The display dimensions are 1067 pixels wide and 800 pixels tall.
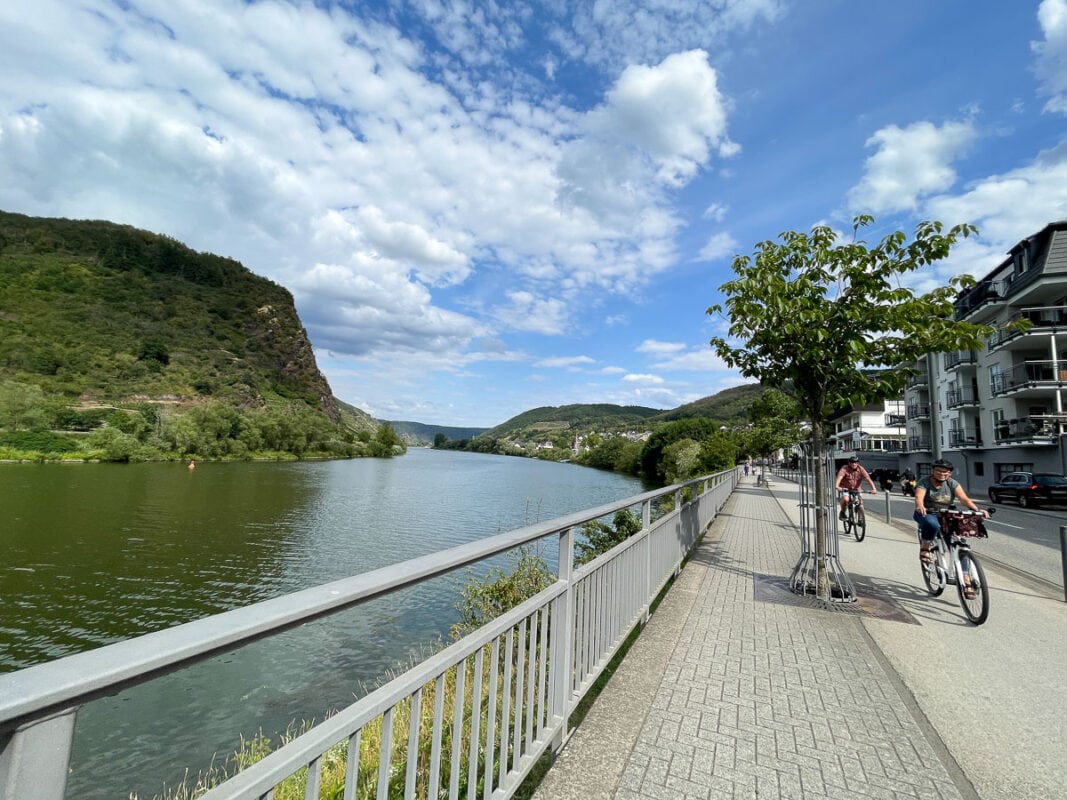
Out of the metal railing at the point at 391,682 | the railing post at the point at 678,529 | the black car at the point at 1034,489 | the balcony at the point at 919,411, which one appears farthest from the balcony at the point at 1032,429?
the metal railing at the point at 391,682

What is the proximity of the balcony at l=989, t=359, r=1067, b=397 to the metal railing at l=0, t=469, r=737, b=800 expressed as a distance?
3154 cm

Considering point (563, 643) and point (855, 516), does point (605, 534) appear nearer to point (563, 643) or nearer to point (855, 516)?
point (855, 516)

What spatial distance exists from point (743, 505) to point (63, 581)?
63.8 feet

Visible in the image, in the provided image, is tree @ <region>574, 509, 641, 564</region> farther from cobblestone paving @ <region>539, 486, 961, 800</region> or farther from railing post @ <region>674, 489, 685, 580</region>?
cobblestone paving @ <region>539, 486, 961, 800</region>

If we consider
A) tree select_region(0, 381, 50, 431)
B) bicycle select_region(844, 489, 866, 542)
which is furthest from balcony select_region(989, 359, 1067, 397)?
tree select_region(0, 381, 50, 431)

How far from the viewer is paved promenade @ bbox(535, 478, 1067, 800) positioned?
2.74 metres

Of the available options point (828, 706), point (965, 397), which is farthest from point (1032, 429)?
point (828, 706)

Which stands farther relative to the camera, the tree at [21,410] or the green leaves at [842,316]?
the tree at [21,410]

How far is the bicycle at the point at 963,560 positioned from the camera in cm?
524

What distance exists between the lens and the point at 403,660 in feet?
27.7

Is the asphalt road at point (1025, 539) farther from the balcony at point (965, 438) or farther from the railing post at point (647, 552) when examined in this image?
the balcony at point (965, 438)

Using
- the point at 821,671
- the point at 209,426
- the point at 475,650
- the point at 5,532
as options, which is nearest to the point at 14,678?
the point at 475,650

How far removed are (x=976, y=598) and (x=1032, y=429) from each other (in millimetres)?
28616

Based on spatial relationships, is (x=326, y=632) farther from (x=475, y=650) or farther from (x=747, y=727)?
(x=475, y=650)
